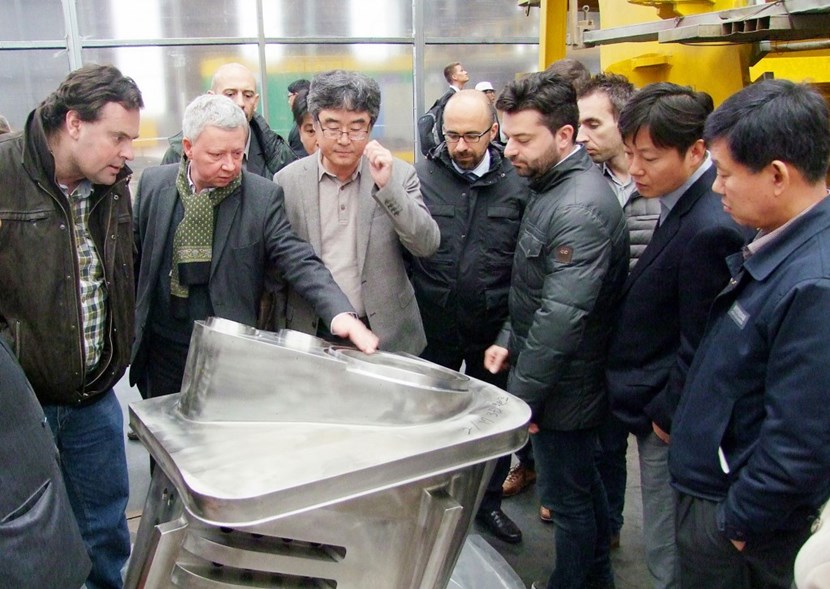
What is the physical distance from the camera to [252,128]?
327 centimetres

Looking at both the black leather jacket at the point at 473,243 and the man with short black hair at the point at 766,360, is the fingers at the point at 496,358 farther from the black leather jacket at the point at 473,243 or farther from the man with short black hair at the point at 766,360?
the man with short black hair at the point at 766,360

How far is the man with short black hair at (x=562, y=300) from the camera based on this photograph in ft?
6.18

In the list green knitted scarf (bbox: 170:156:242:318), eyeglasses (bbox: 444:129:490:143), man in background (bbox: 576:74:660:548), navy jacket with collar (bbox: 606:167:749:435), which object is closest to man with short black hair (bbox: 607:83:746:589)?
navy jacket with collar (bbox: 606:167:749:435)

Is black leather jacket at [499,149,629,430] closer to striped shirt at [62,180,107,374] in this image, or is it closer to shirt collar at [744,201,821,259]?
shirt collar at [744,201,821,259]

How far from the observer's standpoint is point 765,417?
1.37m

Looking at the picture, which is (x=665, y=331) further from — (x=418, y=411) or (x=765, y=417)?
(x=418, y=411)

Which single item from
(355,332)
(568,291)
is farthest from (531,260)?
(355,332)

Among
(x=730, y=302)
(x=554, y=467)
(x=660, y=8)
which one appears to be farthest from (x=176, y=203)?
(x=660, y=8)

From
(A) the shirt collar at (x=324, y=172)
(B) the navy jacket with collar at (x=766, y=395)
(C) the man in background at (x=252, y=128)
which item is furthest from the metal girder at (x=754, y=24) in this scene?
(C) the man in background at (x=252, y=128)

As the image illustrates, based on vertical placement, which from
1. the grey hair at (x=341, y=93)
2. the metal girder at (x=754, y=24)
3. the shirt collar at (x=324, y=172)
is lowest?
the shirt collar at (x=324, y=172)

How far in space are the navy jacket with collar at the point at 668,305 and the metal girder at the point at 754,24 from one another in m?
0.72

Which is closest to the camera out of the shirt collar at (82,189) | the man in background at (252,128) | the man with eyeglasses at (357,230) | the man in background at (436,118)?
the shirt collar at (82,189)

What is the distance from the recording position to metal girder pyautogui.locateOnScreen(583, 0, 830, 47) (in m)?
2.12

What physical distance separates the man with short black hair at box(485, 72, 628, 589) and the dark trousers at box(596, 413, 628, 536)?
238 millimetres
